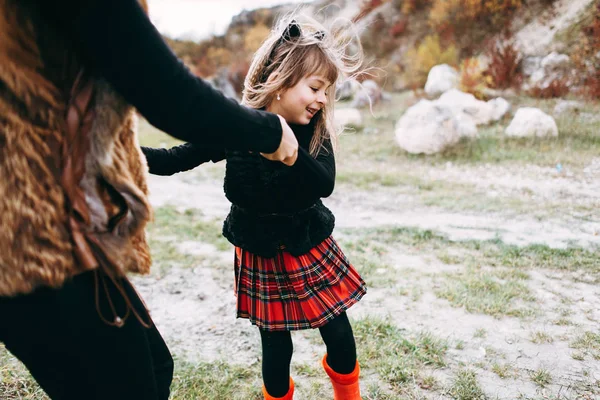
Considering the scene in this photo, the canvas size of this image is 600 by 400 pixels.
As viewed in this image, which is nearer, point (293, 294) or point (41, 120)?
point (41, 120)

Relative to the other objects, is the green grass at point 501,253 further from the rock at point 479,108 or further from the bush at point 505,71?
the bush at point 505,71

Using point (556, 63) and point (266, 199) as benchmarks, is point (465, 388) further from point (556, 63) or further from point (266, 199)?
point (556, 63)

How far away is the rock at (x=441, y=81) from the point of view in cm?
1290

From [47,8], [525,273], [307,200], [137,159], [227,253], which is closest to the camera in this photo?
[47,8]

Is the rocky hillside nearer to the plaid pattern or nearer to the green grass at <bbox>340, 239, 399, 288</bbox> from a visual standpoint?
the green grass at <bbox>340, 239, 399, 288</bbox>

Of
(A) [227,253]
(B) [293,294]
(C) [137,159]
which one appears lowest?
(A) [227,253]

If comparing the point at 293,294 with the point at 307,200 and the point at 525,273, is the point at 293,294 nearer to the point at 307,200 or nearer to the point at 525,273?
the point at 307,200

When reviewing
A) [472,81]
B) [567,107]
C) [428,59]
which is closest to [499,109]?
[567,107]

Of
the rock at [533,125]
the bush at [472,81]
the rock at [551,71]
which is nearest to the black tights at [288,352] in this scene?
the rock at [533,125]

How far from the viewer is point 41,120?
0.87 metres

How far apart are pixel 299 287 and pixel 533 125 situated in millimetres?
7547

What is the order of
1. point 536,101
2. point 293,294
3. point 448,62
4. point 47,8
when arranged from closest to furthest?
1. point 47,8
2. point 293,294
3. point 536,101
4. point 448,62

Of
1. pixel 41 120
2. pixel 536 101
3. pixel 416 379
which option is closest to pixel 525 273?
pixel 416 379

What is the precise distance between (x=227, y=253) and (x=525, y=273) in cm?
258
